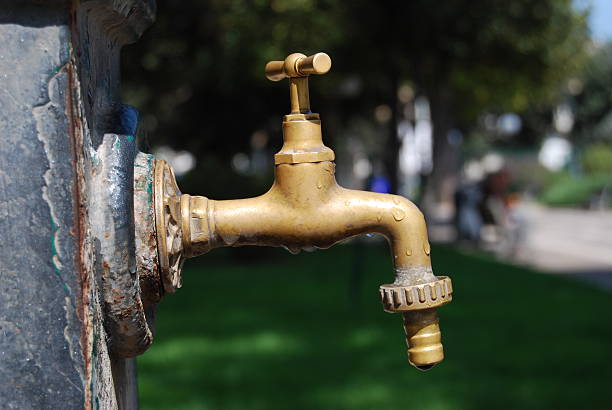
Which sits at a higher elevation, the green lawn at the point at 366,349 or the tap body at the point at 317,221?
the tap body at the point at 317,221

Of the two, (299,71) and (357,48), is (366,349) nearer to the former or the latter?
(299,71)

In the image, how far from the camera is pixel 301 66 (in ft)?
3.70

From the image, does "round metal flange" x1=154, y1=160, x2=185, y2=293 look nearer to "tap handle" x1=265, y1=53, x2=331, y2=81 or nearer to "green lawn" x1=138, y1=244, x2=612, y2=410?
"tap handle" x1=265, y1=53, x2=331, y2=81

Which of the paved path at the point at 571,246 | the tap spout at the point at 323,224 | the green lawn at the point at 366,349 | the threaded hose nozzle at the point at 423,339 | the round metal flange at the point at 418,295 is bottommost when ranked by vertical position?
the paved path at the point at 571,246

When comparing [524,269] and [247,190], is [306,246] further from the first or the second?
[247,190]

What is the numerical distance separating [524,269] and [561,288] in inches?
63.4

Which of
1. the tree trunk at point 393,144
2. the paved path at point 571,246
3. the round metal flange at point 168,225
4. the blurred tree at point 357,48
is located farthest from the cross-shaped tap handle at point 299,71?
the tree trunk at point 393,144

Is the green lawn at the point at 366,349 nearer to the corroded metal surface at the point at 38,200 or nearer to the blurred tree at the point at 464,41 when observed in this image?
the corroded metal surface at the point at 38,200

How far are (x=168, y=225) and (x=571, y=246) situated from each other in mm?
14415

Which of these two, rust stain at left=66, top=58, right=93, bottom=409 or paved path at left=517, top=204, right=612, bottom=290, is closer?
rust stain at left=66, top=58, right=93, bottom=409

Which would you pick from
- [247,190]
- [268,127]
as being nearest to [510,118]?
[268,127]

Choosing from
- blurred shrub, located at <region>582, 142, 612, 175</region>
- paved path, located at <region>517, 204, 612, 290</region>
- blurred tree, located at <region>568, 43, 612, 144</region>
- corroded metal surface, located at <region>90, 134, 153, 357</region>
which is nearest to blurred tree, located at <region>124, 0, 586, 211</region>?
paved path, located at <region>517, 204, 612, 290</region>

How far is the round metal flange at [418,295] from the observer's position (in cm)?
115

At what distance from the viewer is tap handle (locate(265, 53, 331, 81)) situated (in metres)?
1.11
